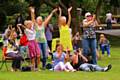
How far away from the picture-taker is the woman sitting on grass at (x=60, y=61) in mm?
13352

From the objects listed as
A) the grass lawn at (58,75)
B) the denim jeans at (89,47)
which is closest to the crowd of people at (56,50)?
the denim jeans at (89,47)

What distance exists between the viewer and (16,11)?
4303 cm

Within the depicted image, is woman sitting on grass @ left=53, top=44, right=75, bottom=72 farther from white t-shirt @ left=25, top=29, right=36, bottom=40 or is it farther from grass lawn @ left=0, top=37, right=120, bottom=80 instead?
white t-shirt @ left=25, top=29, right=36, bottom=40

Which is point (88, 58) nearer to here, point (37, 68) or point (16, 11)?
point (37, 68)

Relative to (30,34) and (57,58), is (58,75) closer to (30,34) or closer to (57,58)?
(57,58)

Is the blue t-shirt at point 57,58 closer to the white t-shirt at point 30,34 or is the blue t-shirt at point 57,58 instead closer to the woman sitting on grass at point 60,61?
the woman sitting on grass at point 60,61

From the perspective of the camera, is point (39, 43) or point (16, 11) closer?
point (39, 43)

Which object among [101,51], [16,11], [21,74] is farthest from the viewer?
[16,11]

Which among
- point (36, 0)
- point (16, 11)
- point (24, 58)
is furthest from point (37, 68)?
point (16, 11)

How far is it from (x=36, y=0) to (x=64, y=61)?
50.2 ft

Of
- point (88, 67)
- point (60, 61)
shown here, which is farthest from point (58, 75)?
point (88, 67)

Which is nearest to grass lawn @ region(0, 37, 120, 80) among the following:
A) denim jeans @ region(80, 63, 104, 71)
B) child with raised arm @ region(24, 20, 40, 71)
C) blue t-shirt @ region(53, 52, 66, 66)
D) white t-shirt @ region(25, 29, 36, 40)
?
denim jeans @ region(80, 63, 104, 71)

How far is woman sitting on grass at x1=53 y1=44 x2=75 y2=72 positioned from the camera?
13352 mm

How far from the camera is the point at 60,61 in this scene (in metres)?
13.4
